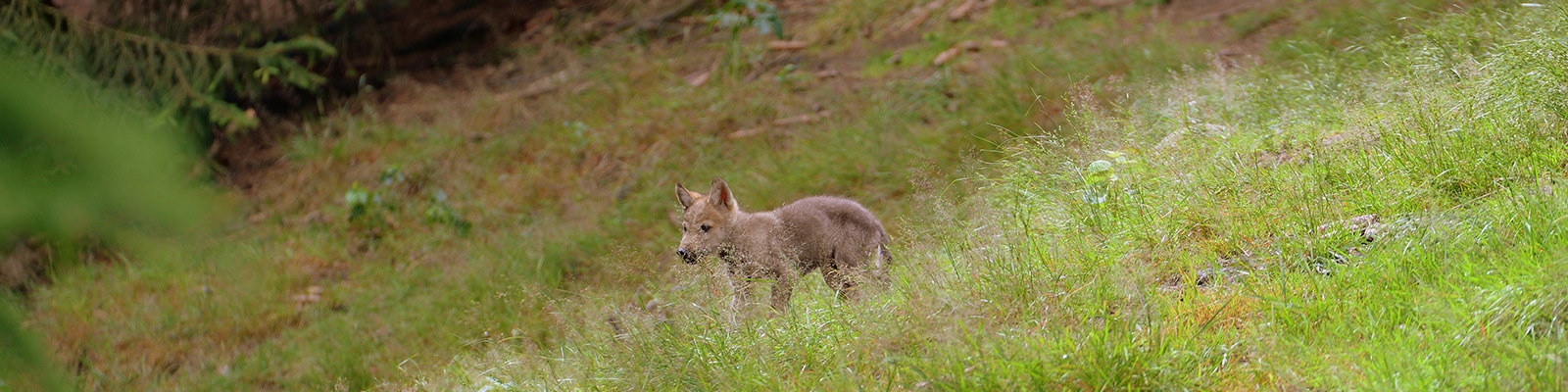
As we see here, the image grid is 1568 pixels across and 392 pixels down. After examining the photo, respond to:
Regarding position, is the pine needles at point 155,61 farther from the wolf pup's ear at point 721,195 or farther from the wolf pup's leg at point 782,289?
the wolf pup's leg at point 782,289

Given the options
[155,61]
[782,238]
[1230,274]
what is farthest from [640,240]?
[155,61]

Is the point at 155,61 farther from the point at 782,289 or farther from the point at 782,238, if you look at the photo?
the point at 782,289

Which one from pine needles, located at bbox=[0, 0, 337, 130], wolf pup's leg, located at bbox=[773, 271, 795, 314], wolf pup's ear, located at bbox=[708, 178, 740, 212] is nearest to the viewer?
wolf pup's leg, located at bbox=[773, 271, 795, 314]

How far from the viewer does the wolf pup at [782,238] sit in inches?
167

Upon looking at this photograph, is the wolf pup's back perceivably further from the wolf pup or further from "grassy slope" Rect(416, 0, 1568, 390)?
"grassy slope" Rect(416, 0, 1568, 390)

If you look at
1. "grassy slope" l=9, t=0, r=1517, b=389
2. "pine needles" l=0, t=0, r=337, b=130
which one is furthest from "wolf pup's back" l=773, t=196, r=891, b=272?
"pine needles" l=0, t=0, r=337, b=130

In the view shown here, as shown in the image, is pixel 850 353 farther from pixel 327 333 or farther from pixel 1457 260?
pixel 327 333

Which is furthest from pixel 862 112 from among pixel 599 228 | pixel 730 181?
pixel 599 228

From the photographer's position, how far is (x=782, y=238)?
14.1 feet

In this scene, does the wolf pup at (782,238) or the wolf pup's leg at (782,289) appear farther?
the wolf pup at (782,238)

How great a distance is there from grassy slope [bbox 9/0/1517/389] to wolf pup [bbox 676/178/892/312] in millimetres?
220

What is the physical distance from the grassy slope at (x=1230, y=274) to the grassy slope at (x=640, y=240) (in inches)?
0.8

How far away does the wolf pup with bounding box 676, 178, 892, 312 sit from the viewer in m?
4.25

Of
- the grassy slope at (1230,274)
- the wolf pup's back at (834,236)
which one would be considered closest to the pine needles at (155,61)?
the grassy slope at (1230,274)
